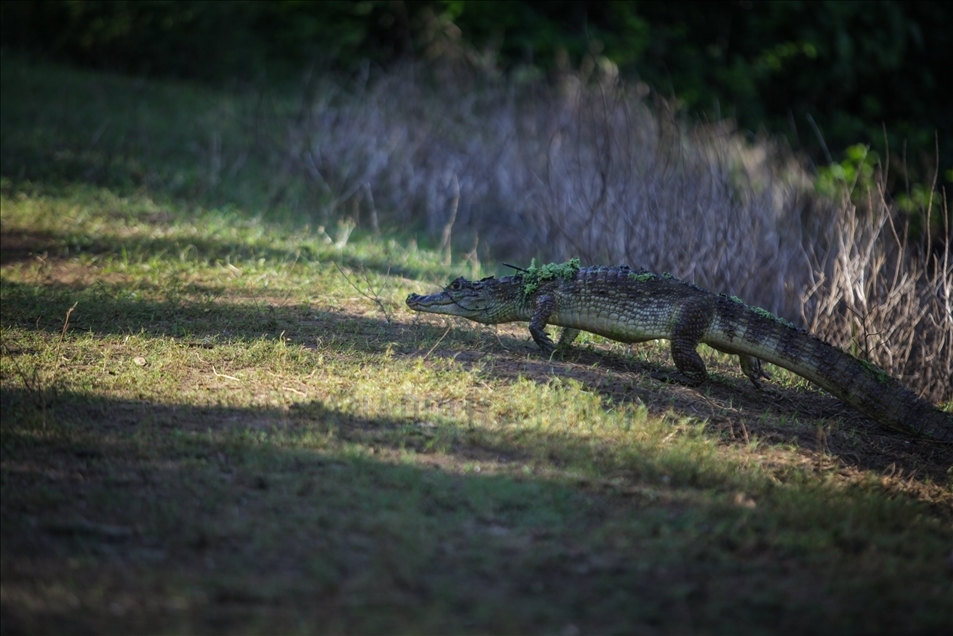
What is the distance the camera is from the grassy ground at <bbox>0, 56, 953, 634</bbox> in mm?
3645

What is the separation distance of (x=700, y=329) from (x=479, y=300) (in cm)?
158

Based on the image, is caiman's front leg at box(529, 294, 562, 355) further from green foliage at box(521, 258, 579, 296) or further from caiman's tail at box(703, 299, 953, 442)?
caiman's tail at box(703, 299, 953, 442)

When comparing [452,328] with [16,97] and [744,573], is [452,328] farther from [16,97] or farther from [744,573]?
[16,97]

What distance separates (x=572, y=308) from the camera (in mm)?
6406

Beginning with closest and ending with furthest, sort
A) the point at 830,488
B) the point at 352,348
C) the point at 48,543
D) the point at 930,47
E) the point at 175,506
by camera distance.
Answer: the point at 48,543
the point at 175,506
the point at 830,488
the point at 352,348
the point at 930,47

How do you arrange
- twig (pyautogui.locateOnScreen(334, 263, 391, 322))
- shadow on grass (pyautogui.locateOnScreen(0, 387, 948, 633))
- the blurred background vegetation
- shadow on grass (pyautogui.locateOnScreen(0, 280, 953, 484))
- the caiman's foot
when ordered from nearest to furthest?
shadow on grass (pyautogui.locateOnScreen(0, 387, 948, 633))
shadow on grass (pyautogui.locateOnScreen(0, 280, 953, 484))
the caiman's foot
twig (pyautogui.locateOnScreen(334, 263, 391, 322))
the blurred background vegetation

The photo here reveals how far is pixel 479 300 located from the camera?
21.9ft

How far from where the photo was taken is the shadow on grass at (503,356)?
586 centimetres

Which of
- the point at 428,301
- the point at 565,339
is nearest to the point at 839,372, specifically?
the point at 565,339

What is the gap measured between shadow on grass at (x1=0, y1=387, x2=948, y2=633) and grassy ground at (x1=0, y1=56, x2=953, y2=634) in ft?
0.04

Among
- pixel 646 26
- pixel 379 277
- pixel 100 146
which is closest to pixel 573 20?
pixel 646 26

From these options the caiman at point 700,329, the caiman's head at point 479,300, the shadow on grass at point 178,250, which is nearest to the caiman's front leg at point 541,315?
the caiman at point 700,329

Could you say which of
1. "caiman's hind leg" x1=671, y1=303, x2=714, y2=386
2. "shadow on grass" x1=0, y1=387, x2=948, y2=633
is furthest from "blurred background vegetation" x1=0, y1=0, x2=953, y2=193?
"shadow on grass" x1=0, y1=387, x2=948, y2=633

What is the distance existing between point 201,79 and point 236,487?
15.3 metres
